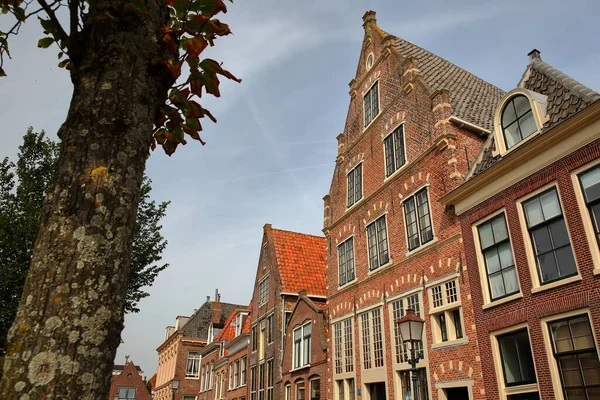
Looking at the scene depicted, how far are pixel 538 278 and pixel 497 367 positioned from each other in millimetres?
2443

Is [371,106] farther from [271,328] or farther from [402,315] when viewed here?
[271,328]

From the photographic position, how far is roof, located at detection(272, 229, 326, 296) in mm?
26266

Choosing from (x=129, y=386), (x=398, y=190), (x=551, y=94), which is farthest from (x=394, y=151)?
(x=129, y=386)

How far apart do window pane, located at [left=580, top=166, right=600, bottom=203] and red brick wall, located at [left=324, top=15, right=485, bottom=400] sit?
3823 millimetres

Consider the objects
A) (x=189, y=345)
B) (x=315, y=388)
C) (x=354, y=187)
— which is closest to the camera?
(x=354, y=187)

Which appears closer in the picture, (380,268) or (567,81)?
(567,81)

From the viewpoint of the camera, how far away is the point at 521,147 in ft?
37.3

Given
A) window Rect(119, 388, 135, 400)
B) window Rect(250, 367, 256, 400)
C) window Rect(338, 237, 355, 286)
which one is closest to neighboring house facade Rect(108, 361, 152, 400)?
window Rect(119, 388, 135, 400)

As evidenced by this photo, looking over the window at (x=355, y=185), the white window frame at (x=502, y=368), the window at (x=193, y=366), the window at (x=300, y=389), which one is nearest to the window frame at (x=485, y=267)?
the white window frame at (x=502, y=368)

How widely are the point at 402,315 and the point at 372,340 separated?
2015 mm

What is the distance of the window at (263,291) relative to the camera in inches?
1117

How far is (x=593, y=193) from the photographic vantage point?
9664mm

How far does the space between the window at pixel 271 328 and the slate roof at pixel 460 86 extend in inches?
615

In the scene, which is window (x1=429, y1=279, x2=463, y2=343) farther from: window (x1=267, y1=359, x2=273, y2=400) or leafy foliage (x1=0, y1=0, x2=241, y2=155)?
window (x1=267, y1=359, x2=273, y2=400)
